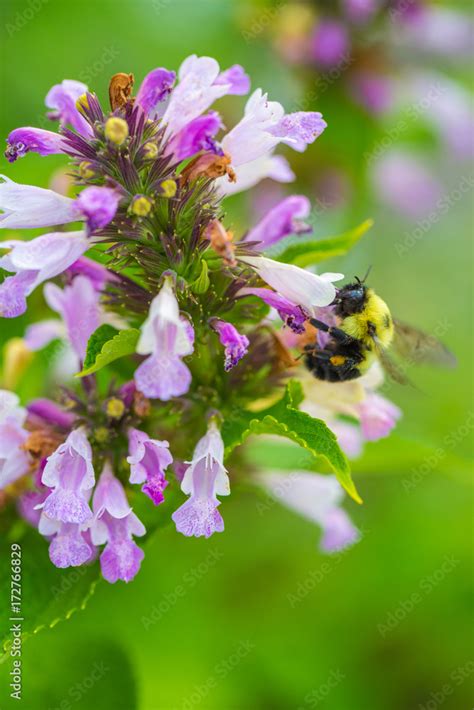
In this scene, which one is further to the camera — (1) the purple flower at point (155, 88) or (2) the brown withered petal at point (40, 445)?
(2) the brown withered petal at point (40, 445)

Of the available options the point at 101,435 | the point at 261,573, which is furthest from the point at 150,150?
the point at 261,573

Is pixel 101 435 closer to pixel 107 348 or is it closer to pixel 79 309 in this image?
pixel 79 309

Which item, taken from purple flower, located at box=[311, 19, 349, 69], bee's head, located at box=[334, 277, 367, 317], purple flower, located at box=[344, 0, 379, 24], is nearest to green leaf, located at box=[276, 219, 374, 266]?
bee's head, located at box=[334, 277, 367, 317]

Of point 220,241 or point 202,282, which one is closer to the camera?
point 220,241

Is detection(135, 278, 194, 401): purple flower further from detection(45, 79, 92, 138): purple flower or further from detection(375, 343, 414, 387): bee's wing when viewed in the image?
detection(375, 343, 414, 387): bee's wing

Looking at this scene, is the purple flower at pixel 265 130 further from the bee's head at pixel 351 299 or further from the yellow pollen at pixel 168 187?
the bee's head at pixel 351 299

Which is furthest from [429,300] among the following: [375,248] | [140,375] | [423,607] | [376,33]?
[140,375]

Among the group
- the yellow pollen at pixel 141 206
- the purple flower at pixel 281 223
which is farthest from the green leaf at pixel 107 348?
the purple flower at pixel 281 223
